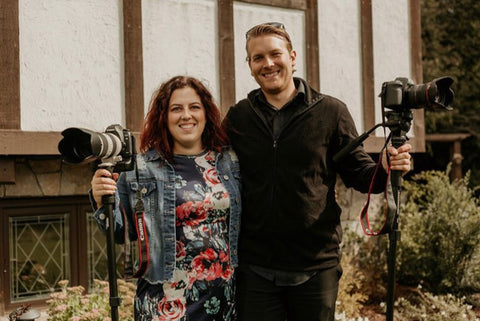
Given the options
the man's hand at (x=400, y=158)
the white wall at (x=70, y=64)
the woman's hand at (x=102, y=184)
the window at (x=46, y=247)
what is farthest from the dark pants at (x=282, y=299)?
the window at (x=46, y=247)

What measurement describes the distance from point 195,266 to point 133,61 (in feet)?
9.05

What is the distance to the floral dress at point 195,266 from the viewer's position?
98.0 inches

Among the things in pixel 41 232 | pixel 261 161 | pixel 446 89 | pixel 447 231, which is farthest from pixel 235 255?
pixel 447 231

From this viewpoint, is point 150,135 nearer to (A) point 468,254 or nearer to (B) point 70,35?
(B) point 70,35

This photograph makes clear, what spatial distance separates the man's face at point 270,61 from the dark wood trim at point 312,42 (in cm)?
328

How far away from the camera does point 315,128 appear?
2.66m

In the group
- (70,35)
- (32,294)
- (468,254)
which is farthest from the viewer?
(468,254)

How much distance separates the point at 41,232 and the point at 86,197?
0.45 meters

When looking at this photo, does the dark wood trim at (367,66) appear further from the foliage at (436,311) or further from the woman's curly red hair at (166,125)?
the woman's curly red hair at (166,125)

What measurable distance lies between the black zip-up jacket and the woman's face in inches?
8.6

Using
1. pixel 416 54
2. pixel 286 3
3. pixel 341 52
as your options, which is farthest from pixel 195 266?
pixel 416 54

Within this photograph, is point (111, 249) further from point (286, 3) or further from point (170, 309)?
point (286, 3)

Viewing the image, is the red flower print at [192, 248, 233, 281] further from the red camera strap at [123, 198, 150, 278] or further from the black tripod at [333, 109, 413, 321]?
the black tripod at [333, 109, 413, 321]

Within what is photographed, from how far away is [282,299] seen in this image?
2.66 meters
